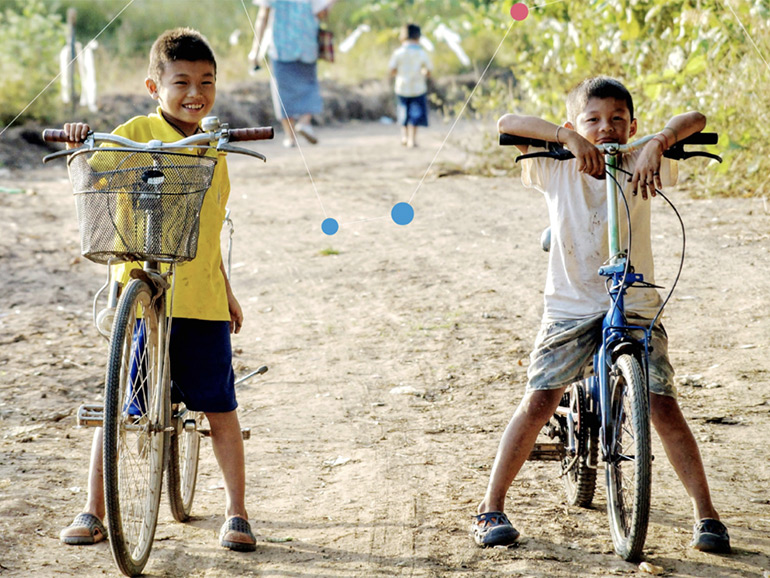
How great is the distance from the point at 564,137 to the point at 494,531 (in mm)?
1311

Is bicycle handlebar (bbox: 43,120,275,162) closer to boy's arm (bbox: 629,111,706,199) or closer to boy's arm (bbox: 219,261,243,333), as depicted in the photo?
boy's arm (bbox: 219,261,243,333)

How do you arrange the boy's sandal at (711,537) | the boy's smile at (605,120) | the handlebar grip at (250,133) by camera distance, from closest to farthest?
the handlebar grip at (250,133) → the boy's sandal at (711,537) → the boy's smile at (605,120)

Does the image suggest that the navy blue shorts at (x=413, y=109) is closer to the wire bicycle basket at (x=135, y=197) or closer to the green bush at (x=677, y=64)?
the green bush at (x=677, y=64)

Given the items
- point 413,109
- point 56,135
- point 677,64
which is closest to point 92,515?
point 56,135

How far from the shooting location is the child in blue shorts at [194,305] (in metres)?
3.30

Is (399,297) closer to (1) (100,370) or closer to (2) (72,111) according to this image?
(1) (100,370)

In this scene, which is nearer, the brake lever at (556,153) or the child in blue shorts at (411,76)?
the brake lever at (556,153)

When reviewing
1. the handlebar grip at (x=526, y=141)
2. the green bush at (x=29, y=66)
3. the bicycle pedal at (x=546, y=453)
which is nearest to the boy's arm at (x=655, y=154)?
the handlebar grip at (x=526, y=141)

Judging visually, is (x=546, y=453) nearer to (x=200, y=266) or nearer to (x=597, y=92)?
(x=597, y=92)

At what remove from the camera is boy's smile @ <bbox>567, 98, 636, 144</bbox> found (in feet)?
10.7

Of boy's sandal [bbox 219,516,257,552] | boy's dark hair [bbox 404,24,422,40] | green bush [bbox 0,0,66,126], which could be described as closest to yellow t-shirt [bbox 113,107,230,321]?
boy's sandal [bbox 219,516,257,552]

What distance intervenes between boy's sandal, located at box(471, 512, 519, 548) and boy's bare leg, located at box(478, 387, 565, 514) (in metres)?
0.03

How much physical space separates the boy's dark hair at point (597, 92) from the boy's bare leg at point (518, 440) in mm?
967

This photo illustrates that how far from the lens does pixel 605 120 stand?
3262 mm
